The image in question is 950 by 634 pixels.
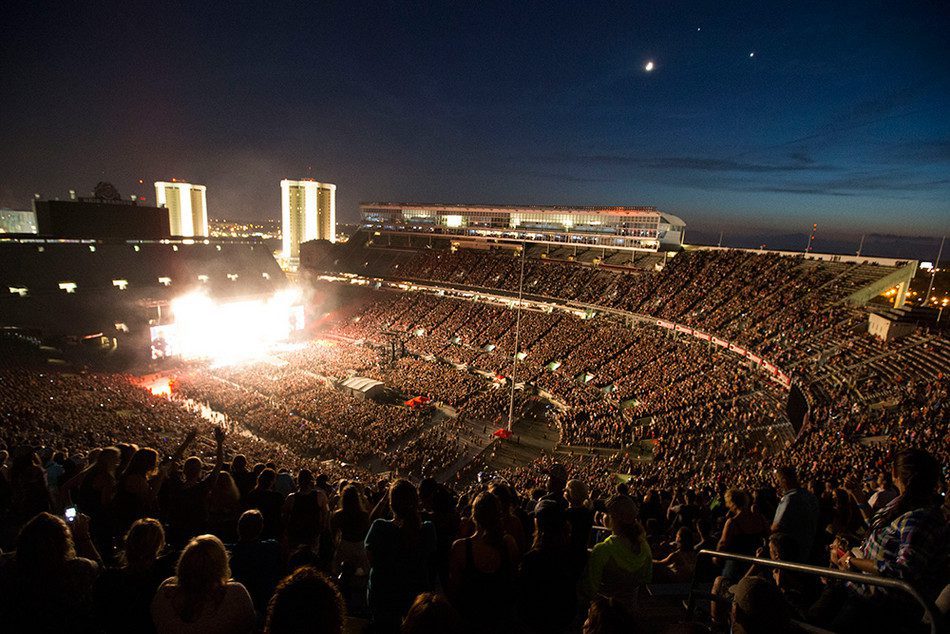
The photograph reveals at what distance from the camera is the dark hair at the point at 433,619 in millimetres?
2184

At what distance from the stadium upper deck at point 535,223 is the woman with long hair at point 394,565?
4241cm

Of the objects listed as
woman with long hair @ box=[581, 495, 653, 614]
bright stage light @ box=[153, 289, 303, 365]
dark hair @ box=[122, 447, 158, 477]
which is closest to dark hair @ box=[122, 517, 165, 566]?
dark hair @ box=[122, 447, 158, 477]

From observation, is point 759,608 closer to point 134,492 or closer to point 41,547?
point 41,547

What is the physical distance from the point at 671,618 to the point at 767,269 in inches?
1402

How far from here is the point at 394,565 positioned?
144 inches

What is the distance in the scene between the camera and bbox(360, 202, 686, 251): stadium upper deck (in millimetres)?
44125

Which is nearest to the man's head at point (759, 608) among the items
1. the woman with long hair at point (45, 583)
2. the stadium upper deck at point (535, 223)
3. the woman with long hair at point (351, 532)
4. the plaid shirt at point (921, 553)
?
the plaid shirt at point (921, 553)

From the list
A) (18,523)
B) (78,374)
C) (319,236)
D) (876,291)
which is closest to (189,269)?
(78,374)

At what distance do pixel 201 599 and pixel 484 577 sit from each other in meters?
1.93

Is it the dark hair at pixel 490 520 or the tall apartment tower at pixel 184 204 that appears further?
the tall apartment tower at pixel 184 204

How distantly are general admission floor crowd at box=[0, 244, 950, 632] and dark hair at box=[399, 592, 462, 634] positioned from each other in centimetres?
1

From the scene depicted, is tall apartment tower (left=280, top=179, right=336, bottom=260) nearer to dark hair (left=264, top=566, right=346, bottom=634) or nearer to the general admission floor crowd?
the general admission floor crowd

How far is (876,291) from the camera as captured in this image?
26891 mm

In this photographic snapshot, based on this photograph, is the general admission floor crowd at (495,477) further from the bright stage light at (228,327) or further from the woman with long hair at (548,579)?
the bright stage light at (228,327)
